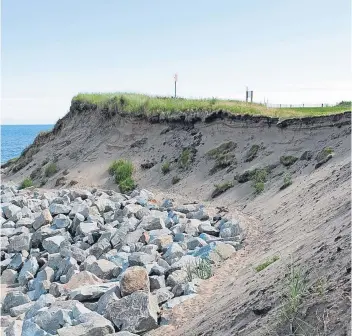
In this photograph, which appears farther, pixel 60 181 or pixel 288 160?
pixel 60 181

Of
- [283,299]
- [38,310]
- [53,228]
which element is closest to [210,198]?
[53,228]

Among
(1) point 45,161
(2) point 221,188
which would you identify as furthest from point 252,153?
(1) point 45,161

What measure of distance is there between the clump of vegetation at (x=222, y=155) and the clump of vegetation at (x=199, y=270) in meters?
9.98

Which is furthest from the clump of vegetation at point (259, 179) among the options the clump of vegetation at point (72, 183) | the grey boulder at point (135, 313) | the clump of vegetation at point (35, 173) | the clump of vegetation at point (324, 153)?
the clump of vegetation at point (35, 173)

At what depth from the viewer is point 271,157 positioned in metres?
17.6

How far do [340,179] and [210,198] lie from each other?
19.9 ft

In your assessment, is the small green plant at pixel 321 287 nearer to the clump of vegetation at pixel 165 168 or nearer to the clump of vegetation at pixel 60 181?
the clump of vegetation at pixel 165 168

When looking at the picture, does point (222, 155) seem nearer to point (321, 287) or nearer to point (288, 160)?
point (288, 160)

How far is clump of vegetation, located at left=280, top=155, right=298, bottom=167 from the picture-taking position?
16422mm

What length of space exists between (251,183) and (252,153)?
235 centimetres

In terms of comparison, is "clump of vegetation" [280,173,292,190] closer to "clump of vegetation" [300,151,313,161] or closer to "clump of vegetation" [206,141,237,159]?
"clump of vegetation" [300,151,313,161]

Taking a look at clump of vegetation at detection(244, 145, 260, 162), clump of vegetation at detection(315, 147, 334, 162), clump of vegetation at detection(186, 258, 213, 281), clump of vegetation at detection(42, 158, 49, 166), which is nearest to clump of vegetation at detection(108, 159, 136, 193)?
clump of vegetation at detection(244, 145, 260, 162)

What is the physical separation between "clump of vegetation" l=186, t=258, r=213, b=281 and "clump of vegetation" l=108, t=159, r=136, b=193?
38.8ft

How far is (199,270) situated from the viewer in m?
8.82
